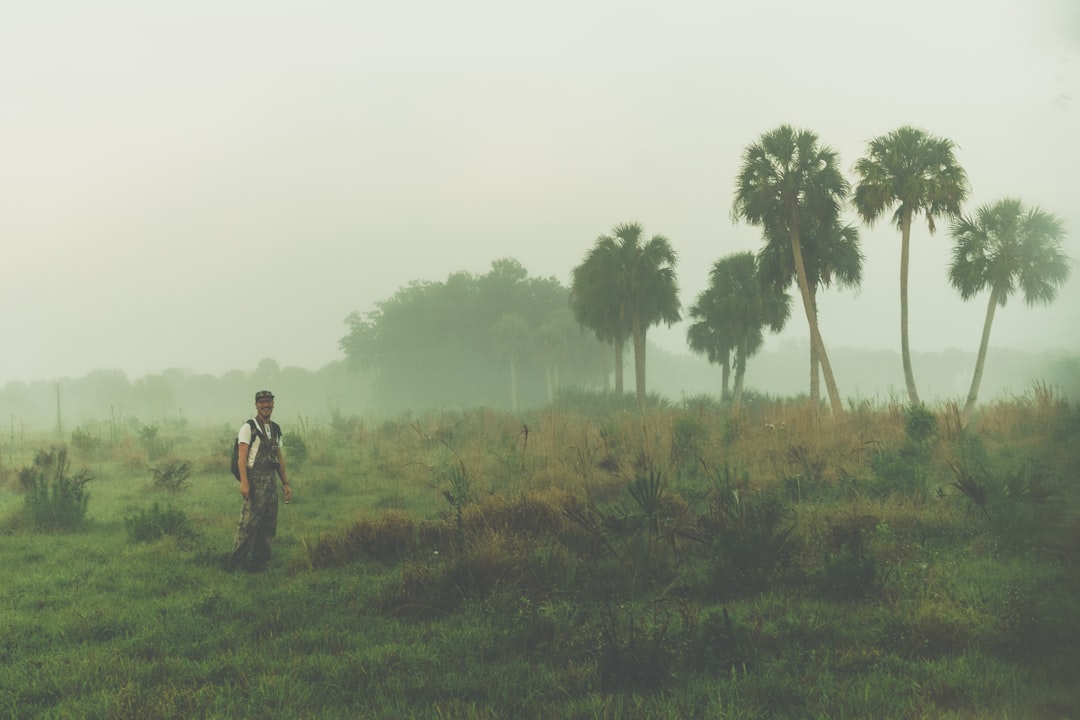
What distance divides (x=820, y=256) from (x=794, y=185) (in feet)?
10.8

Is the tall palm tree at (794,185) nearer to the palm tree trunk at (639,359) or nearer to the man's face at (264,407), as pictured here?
the palm tree trunk at (639,359)

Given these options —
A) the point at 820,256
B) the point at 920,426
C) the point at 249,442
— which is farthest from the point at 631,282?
the point at 249,442

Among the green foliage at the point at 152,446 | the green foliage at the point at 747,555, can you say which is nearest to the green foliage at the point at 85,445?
the green foliage at the point at 152,446

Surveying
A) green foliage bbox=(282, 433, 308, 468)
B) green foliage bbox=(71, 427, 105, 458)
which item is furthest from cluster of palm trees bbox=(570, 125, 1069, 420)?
green foliage bbox=(71, 427, 105, 458)

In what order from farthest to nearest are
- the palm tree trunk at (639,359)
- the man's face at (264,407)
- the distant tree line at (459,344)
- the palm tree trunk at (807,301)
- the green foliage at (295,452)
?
the distant tree line at (459,344)
the palm tree trunk at (639,359)
the palm tree trunk at (807,301)
the green foliage at (295,452)
the man's face at (264,407)

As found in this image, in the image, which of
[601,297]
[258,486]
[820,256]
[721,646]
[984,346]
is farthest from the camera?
[601,297]

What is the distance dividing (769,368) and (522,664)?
194236mm

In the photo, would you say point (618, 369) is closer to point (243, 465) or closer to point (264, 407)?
point (264, 407)

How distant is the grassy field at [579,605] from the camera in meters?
3.93

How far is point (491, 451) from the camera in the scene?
661 inches

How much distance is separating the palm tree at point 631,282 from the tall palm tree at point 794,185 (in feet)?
30.5

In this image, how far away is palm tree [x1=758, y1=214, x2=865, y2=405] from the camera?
26.2m

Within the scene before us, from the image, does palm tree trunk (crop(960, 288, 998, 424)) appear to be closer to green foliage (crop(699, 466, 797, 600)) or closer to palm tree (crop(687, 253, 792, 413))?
palm tree (crop(687, 253, 792, 413))

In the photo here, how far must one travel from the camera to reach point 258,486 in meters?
7.64
